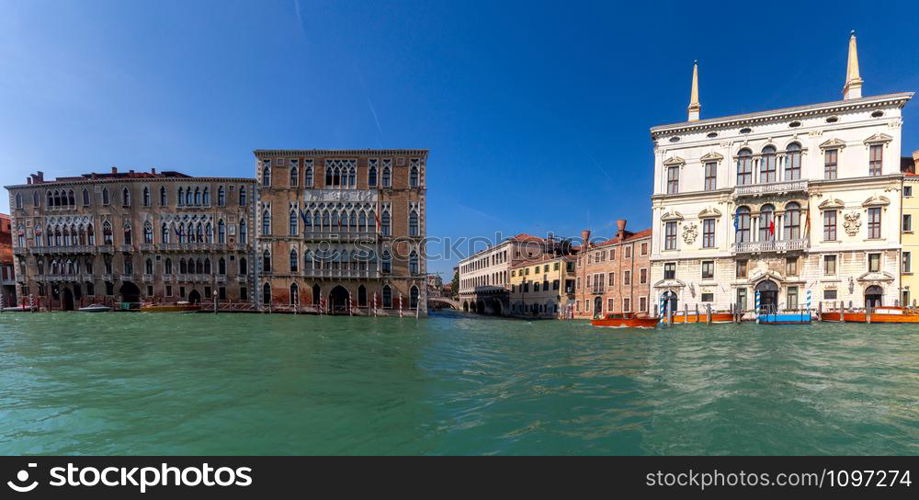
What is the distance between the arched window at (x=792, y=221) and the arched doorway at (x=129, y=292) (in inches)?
1882

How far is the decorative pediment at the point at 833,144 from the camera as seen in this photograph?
22.2 meters

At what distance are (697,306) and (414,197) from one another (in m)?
21.2

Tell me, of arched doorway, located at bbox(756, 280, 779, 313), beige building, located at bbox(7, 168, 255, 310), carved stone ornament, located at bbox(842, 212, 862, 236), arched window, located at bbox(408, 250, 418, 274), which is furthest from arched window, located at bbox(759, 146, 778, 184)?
beige building, located at bbox(7, 168, 255, 310)

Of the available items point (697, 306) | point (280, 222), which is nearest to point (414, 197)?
point (280, 222)

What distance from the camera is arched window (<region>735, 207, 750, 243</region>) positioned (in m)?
24.0

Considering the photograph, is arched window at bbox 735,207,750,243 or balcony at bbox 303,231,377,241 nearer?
arched window at bbox 735,207,750,243

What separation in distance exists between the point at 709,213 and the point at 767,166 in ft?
14.7

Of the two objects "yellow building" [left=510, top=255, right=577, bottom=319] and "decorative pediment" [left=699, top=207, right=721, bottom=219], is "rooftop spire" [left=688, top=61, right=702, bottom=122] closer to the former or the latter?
"decorative pediment" [left=699, top=207, right=721, bottom=219]

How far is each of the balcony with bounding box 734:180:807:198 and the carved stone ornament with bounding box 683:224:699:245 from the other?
3.12 metres

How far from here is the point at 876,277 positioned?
68.9ft

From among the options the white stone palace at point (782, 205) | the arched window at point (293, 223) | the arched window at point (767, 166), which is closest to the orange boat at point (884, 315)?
the white stone palace at point (782, 205)

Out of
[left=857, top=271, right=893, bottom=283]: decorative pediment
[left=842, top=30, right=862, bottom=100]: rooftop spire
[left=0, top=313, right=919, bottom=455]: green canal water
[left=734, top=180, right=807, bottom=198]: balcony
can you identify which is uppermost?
[left=842, top=30, right=862, bottom=100]: rooftop spire

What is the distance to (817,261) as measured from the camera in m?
22.3

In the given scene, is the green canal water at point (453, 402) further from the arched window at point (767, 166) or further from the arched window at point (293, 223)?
the arched window at point (293, 223)
